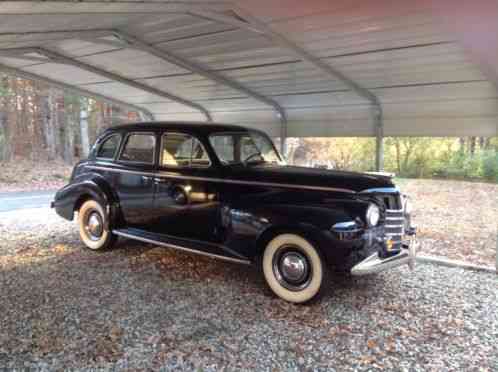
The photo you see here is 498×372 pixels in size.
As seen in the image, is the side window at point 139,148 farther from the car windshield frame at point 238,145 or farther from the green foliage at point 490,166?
the green foliage at point 490,166

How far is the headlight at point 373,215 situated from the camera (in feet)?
10.9

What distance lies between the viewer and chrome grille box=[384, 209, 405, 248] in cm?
351

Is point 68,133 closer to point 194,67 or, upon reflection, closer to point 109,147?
point 194,67

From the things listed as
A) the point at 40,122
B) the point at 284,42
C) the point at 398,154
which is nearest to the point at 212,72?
the point at 284,42

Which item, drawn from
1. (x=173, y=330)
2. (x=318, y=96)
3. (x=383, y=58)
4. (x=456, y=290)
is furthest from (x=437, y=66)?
(x=173, y=330)

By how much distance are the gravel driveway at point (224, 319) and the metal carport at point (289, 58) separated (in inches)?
106

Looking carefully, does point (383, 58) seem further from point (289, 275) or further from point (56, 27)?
point (56, 27)

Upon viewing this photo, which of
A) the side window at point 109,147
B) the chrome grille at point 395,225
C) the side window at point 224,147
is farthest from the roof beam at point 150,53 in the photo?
the chrome grille at point 395,225

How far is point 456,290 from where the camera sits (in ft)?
12.6

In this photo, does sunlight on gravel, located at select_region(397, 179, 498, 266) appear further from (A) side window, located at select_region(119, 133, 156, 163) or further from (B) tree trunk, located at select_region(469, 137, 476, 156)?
(A) side window, located at select_region(119, 133, 156, 163)

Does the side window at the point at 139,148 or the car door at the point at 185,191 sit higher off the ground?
the side window at the point at 139,148

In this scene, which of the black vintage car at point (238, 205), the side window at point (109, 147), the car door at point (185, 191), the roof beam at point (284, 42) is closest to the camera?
the black vintage car at point (238, 205)

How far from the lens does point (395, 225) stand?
140 inches

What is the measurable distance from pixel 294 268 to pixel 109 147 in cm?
318
